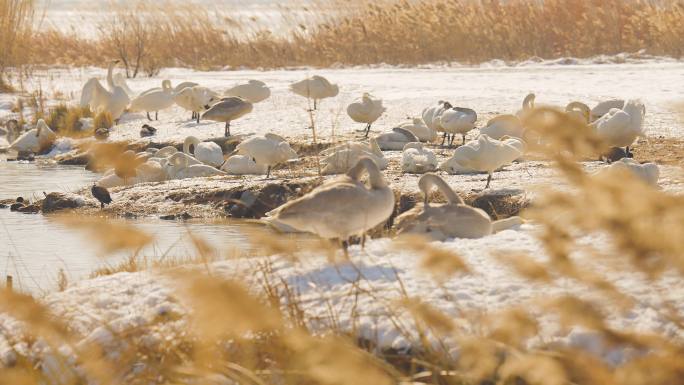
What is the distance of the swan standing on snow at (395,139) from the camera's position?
13.9 metres

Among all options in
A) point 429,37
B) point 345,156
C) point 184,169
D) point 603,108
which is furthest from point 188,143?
point 429,37

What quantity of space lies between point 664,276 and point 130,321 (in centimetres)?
201

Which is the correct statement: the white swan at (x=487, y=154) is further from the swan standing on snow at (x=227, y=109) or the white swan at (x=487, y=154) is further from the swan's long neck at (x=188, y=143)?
the swan standing on snow at (x=227, y=109)

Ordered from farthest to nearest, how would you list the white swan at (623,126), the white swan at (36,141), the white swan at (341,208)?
1. the white swan at (36,141)
2. the white swan at (623,126)
3. the white swan at (341,208)

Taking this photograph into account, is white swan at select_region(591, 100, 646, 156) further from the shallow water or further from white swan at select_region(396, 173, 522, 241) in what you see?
white swan at select_region(396, 173, 522, 241)

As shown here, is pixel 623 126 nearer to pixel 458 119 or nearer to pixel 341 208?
pixel 458 119

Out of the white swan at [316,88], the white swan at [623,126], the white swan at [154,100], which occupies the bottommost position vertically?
the white swan at [154,100]

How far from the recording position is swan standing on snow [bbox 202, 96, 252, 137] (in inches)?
601

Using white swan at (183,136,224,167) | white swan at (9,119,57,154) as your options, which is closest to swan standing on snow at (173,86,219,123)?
white swan at (9,119,57,154)

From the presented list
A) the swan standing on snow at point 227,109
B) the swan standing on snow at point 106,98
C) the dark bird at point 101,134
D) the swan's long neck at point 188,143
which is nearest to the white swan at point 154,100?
the swan standing on snow at point 106,98

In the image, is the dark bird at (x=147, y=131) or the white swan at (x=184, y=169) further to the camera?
the dark bird at (x=147, y=131)

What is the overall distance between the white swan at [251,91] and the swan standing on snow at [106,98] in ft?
6.55

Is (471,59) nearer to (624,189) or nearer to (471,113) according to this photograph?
(471,113)

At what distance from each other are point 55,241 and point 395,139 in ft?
17.1
